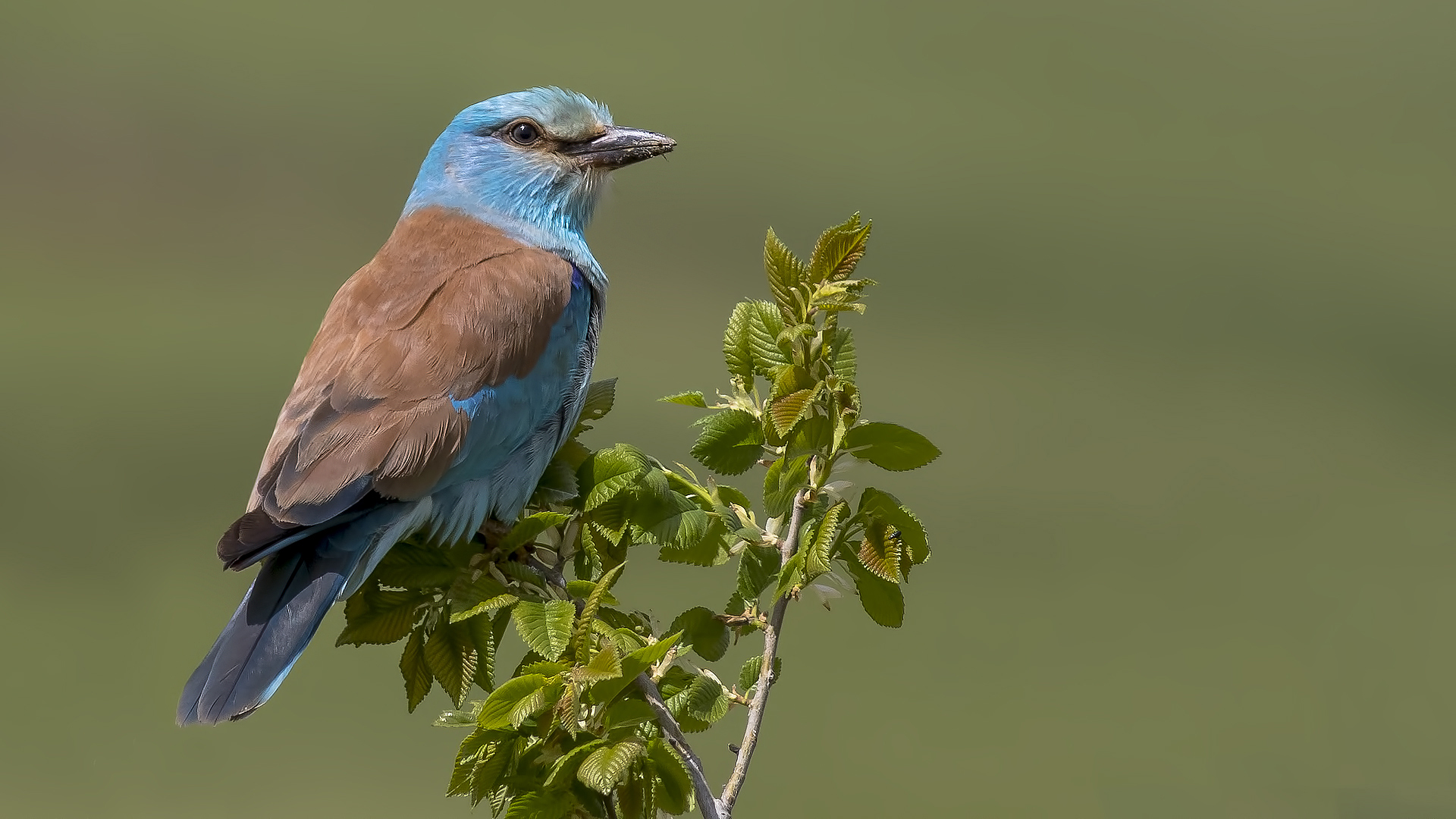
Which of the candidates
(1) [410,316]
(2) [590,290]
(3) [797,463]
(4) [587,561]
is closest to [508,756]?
(4) [587,561]

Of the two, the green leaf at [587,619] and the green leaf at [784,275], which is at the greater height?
the green leaf at [784,275]

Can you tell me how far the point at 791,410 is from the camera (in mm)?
1085

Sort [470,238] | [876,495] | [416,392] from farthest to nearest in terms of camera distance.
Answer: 1. [470,238]
2. [416,392]
3. [876,495]

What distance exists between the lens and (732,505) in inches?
47.4

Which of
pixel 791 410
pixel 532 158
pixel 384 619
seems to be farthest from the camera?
pixel 532 158

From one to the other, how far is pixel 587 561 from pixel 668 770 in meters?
0.23

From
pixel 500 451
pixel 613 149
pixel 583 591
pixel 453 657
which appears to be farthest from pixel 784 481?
pixel 613 149

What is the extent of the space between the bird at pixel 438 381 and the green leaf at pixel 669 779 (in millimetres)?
362

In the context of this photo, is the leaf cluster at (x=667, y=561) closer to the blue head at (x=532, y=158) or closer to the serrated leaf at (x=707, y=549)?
the serrated leaf at (x=707, y=549)

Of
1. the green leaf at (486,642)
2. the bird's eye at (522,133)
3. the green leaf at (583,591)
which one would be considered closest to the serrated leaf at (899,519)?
the green leaf at (583,591)

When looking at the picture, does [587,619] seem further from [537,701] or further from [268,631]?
[268,631]

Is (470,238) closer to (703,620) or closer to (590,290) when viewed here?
(590,290)

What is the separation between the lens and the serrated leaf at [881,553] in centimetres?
111

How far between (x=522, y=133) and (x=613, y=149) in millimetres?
126
